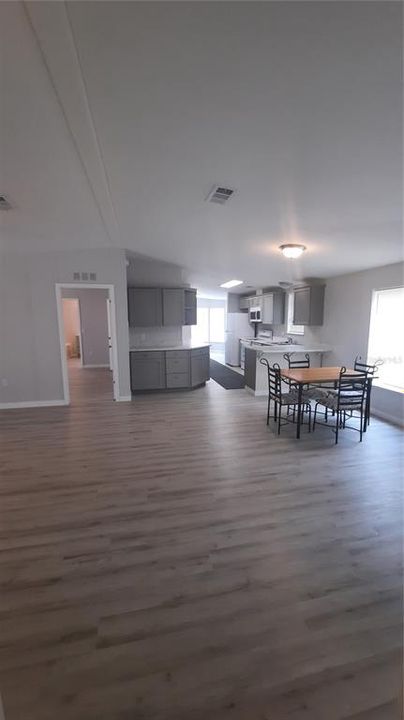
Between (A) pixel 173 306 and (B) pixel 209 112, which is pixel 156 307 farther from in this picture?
(B) pixel 209 112

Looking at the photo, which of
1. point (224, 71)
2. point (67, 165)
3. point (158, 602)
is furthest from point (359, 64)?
point (158, 602)

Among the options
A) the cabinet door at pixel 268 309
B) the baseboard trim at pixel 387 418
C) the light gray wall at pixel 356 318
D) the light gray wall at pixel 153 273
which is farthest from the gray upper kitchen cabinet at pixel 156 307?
the baseboard trim at pixel 387 418

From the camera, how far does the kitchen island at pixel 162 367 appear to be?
20.9ft

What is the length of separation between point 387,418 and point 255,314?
4691mm

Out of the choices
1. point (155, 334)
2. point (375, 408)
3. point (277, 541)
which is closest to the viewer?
point (277, 541)

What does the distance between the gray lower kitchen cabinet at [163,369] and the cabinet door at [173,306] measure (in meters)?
0.78

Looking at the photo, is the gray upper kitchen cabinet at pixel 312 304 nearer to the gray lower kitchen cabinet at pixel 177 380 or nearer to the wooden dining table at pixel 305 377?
the wooden dining table at pixel 305 377

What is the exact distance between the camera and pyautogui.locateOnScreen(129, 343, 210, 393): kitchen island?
6.38 metres

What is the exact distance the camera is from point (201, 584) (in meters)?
1.88

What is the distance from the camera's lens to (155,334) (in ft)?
23.1

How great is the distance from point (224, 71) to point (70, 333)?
10730mm

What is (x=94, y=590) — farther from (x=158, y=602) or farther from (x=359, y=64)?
Result: (x=359, y=64)

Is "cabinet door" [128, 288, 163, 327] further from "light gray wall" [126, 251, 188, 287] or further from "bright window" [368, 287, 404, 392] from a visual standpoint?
"bright window" [368, 287, 404, 392]

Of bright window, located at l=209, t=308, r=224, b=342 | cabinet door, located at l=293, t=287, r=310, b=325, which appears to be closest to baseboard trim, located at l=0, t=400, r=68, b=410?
cabinet door, located at l=293, t=287, r=310, b=325
